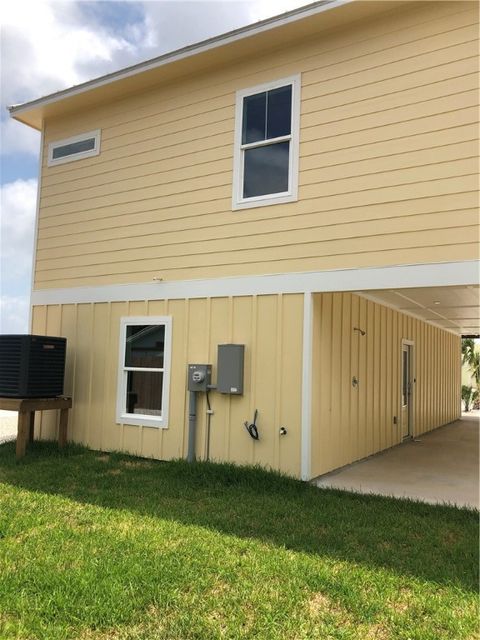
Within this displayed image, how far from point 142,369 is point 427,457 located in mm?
4487

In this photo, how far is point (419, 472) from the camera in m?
6.89

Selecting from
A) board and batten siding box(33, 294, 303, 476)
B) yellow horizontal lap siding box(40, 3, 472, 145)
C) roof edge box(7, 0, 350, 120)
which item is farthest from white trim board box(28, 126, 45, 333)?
yellow horizontal lap siding box(40, 3, 472, 145)

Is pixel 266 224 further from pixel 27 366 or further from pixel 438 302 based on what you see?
pixel 27 366

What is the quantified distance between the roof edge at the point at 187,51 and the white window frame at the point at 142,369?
3.42 m

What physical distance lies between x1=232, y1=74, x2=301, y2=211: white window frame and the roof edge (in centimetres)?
62

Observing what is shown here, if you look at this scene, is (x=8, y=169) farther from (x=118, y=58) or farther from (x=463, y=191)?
(x=463, y=191)

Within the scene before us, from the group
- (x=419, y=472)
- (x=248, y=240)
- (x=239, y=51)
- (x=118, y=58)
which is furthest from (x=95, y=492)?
(x=118, y=58)

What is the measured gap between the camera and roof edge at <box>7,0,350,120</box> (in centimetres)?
596

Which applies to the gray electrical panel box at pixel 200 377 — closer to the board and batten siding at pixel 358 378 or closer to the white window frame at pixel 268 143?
the board and batten siding at pixel 358 378

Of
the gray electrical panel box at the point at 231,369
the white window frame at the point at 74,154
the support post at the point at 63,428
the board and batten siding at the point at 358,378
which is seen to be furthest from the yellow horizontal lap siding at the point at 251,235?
the support post at the point at 63,428

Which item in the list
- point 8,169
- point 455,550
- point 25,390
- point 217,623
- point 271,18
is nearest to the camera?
point 217,623

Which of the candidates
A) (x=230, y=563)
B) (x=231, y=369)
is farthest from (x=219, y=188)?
(x=230, y=563)

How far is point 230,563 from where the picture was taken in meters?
3.70

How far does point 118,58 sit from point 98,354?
4369mm
